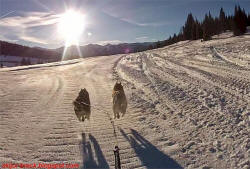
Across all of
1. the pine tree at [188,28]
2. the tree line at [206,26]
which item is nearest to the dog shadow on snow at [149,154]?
the tree line at [206,26]

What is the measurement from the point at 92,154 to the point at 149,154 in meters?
1.50

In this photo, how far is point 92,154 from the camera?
5848 millimetres

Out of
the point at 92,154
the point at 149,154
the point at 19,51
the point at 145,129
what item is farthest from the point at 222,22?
the point at 19,51

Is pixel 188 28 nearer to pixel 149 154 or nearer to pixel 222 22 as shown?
pixel 222 22

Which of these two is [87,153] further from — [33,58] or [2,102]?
[33,58]

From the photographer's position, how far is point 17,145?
20.8 feet

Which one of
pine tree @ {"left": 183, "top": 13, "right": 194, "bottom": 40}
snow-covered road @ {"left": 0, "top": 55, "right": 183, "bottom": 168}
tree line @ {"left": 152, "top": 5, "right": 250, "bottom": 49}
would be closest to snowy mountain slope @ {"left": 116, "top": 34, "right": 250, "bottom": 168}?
snow-covered road @ {"left": 0, "top": 55, "right": 183, "bottom": 168}

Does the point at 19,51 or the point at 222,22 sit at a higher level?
the point at 222,22

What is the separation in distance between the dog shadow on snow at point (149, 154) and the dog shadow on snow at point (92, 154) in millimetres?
933

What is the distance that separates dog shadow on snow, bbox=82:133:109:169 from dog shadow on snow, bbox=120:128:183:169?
3.06 ft

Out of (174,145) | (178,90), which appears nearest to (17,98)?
(178,90)

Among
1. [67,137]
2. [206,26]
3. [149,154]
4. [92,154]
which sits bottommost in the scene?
[149,154]

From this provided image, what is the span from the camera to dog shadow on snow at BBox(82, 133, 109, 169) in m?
5.36

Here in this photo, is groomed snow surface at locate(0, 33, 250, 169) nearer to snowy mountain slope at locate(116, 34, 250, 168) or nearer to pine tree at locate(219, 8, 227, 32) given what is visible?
snowy mountain slope at locate(116, 34, 250, 168)
